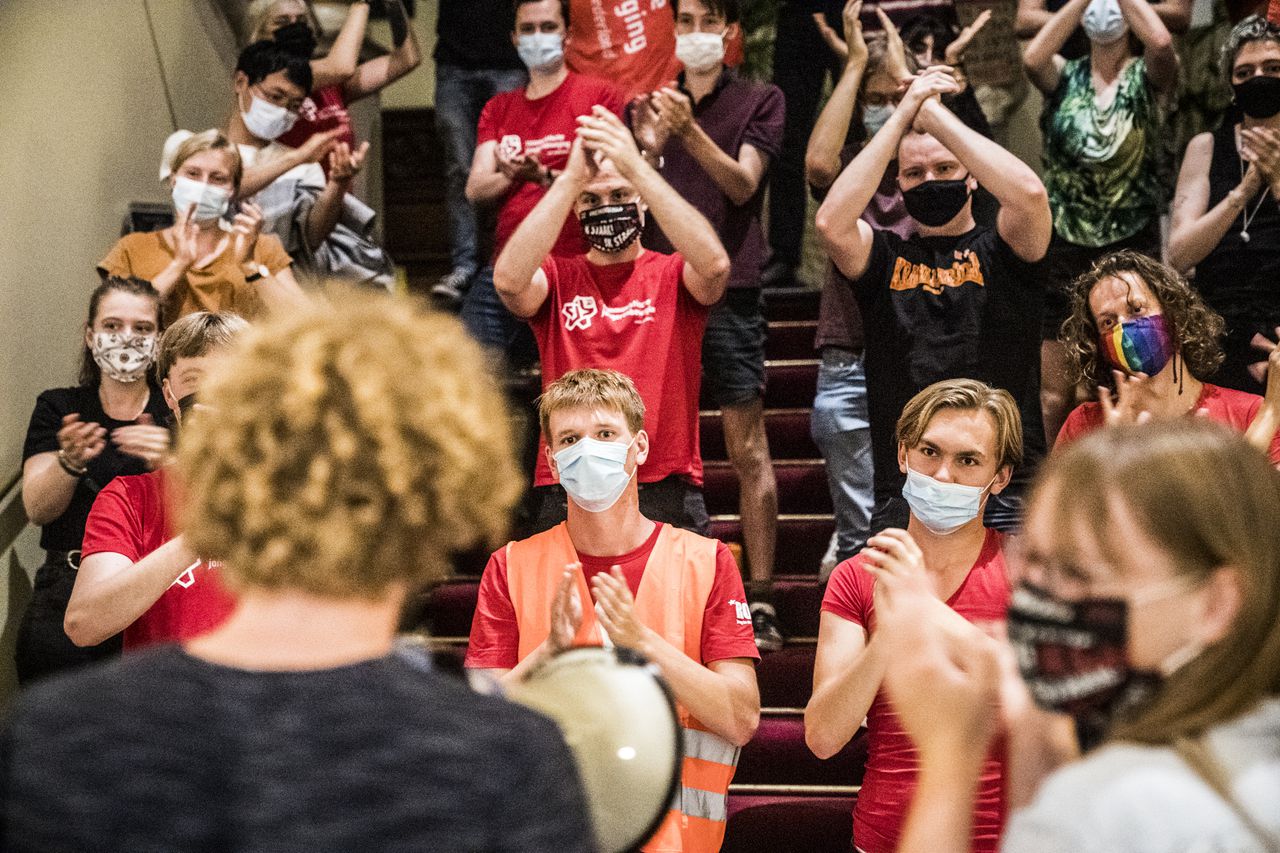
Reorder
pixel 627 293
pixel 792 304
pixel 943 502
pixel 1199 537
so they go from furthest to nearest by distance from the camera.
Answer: pixel 792 304, pixel 627 293, pixel 943 502, pixel 1199 537

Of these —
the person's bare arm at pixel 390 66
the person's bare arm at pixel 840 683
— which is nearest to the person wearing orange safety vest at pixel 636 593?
the person's bare arm at pixel 840 683

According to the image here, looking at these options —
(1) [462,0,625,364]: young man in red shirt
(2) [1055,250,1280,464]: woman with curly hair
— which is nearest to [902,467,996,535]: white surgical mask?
(2) [1055,250,1280,464]: woman with curly hair

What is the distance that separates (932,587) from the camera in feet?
8.81

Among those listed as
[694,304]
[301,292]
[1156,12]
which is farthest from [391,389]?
[1156,12]

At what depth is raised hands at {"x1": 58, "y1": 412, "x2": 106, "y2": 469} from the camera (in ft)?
11.9

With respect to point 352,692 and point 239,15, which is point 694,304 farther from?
point 239,15

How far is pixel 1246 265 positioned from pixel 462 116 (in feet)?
10.2

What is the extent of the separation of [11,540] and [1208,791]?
3971 mm

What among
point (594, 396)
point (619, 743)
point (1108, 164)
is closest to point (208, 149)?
point (594, 396)

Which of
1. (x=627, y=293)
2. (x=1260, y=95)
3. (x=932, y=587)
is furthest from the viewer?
(x=1260, y=95)

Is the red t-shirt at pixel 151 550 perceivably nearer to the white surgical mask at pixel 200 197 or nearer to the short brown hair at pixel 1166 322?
the white surgical mask at pixel 200 197

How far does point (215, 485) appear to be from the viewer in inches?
51.8

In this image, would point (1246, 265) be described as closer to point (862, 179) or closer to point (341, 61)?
point (862, 179)

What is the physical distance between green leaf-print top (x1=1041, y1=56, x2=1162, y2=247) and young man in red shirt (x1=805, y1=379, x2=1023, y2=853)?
77.2 inches
